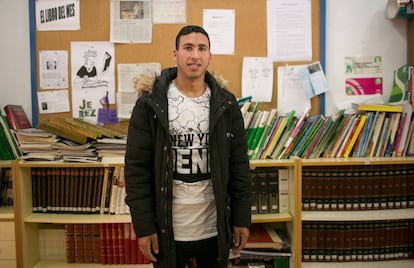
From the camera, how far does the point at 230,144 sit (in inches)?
56.2

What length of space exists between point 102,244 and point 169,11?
1.51 m

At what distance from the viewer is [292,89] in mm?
2283

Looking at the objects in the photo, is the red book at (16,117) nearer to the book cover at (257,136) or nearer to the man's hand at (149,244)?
the man's hand at (149,244)

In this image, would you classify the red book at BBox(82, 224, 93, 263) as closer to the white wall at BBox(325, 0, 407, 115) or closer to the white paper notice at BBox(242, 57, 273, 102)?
the white paper notice at BBox(242, 57, 273, 102)

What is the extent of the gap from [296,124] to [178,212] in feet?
3.37

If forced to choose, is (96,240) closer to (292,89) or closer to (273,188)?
(273,188)

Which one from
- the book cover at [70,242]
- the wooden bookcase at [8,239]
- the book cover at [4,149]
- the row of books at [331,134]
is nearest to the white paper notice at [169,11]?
the row of books at [331,134]

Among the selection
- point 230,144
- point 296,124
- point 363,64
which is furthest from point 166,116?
point 363,64

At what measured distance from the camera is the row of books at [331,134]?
2.06 m

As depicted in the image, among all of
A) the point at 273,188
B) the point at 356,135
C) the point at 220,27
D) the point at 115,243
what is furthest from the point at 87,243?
the point at 356,135

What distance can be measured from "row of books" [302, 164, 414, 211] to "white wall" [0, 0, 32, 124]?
73.5 inches

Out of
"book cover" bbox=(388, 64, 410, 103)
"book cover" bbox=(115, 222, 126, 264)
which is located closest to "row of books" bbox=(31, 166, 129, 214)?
"book cover" bbox=(115, 222, 126, 264)

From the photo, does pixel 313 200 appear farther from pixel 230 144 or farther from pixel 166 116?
pixel 166 116

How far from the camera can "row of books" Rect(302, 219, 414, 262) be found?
6.70 feet
